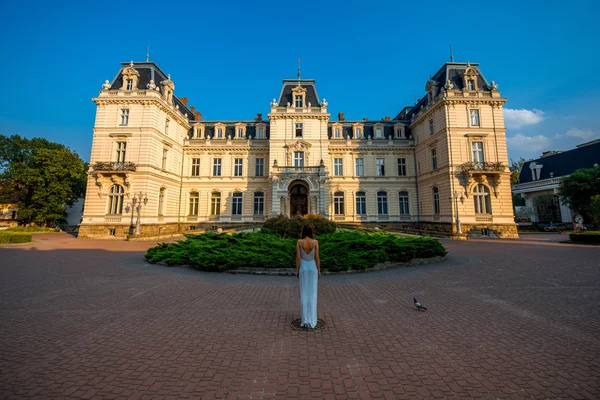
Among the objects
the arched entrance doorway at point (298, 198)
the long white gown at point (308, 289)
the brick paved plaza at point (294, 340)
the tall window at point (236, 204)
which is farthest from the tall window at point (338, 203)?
the long white gown at point (308, 289)

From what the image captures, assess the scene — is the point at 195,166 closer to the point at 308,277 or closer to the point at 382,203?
the point at 382,203

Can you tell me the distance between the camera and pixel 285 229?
18.9m

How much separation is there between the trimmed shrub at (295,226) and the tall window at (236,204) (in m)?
15.6

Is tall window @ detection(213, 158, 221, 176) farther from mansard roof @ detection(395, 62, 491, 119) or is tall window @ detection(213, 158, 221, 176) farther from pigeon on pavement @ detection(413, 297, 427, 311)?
pigeon on pavement @ detection(413, 297, 427, 311)

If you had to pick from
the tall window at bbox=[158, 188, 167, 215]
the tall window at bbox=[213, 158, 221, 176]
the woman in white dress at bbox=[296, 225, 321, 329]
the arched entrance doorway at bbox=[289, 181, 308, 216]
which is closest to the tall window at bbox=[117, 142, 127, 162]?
the tall window at bbox=[158, 188, 167, 215]

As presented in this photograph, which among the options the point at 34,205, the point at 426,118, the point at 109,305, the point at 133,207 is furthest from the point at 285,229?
the point at 34,205

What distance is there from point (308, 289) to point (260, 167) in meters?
31.0

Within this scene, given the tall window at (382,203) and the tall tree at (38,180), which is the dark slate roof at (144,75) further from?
the tall window at (382,203)

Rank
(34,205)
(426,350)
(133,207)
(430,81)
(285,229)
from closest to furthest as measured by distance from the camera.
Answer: (426,350)
(285,229)
(133,207)
(430,81)
(34,205)

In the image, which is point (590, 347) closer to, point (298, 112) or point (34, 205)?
point (298, 112)

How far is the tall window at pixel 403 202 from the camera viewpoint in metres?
34.6

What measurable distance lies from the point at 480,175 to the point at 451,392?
30608 millimetres

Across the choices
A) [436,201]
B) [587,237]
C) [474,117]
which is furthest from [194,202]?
[587,237]

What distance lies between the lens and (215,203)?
3475 cm
